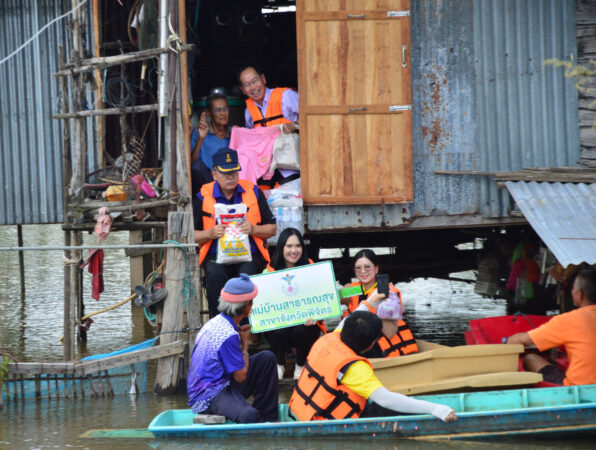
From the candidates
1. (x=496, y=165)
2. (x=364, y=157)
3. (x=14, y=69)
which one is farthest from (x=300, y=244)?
(x=14, y=69)

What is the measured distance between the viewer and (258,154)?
964 cm

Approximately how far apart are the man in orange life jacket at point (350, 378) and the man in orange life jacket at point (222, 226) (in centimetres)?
236

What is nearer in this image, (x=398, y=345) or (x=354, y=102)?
(x=398, y=345)

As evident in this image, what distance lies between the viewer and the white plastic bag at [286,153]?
9.52 metres

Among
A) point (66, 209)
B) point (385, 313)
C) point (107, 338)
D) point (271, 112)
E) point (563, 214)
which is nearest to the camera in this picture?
point (385, 313)

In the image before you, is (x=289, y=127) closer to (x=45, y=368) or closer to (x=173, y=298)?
(x=173, y=298)

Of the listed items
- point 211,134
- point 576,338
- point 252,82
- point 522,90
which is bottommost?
point 576,338

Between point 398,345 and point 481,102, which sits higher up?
point 481,102

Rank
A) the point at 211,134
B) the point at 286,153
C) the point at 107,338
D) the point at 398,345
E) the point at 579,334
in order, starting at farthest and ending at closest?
the point at 107,338 → the point at 211,134 → the point at 286,153 → the point at 398,345 → the point at 579,334

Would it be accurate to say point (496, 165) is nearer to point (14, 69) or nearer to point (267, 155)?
point (267, 155)

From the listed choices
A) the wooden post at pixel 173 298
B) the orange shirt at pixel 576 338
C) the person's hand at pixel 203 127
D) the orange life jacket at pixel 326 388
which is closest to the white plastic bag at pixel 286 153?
the person's hand at pixel 203 127

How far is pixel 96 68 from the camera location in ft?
27.5

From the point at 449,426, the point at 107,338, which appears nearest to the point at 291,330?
the point at 449,426

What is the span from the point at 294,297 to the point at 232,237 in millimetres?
911
